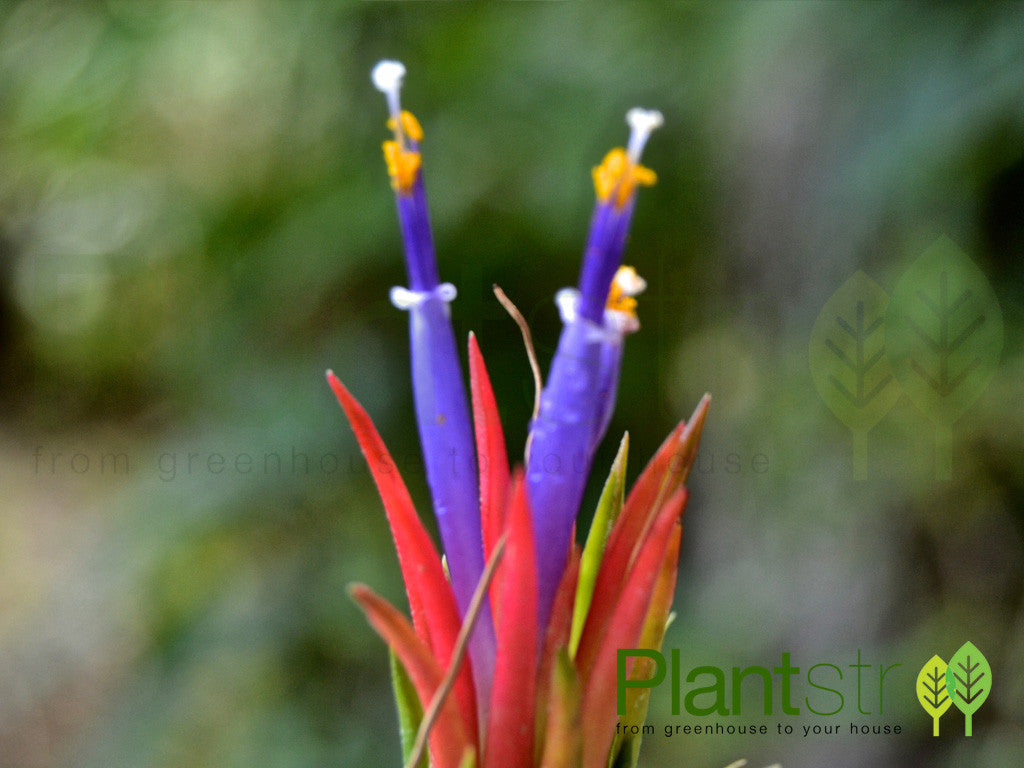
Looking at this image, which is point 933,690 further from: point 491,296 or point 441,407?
point 491,296

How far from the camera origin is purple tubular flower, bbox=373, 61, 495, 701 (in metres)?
0.37

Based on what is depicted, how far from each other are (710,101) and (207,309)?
33.8 inches

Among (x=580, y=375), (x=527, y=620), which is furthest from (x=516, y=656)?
(x=580, y=375)

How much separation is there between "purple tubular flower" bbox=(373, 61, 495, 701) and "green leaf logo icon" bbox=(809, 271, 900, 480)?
77 cm

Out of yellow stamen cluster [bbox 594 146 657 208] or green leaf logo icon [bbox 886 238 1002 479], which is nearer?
yellow stamen cluster [bbox 594 146 657 208]

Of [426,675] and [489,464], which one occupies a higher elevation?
[489,464]

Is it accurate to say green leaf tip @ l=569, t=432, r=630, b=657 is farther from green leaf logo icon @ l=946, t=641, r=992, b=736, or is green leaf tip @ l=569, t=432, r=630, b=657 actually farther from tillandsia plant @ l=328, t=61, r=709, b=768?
green leaf logo icon @ l=946, t=641, r=992, b=736

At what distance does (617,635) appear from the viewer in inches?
14.0

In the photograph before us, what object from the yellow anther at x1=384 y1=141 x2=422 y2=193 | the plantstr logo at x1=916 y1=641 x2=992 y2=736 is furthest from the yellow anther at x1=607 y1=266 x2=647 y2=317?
the plantstr logo at x1=916 y1=641 x2=992 y2=736

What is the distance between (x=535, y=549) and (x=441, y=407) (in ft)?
0.25

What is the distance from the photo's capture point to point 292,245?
4.05 feet

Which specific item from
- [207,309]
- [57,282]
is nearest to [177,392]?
[207,309]

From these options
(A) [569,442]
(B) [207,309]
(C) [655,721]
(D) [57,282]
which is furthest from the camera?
(D) [57,282]

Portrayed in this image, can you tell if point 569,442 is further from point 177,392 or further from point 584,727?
point 177,392
